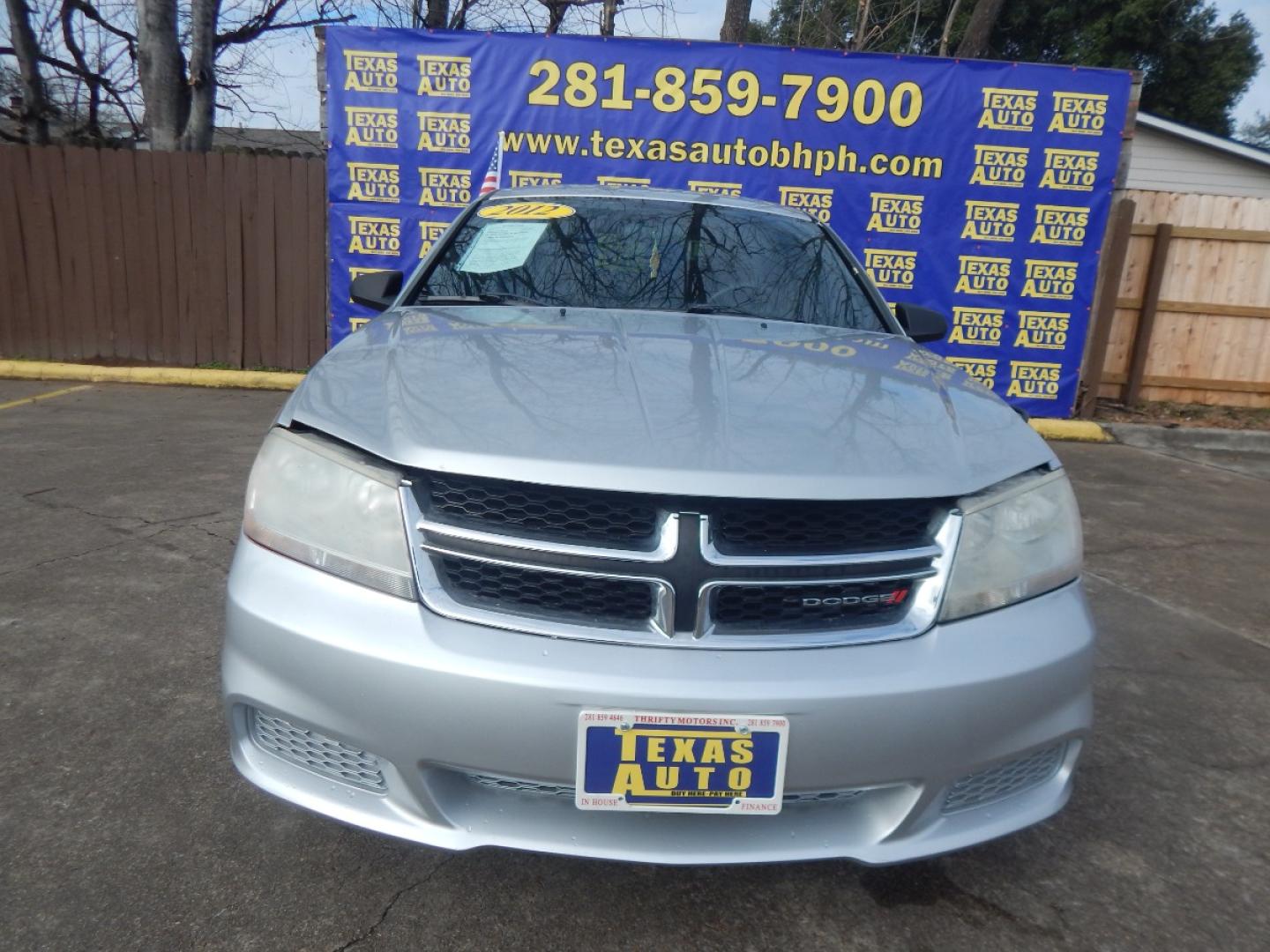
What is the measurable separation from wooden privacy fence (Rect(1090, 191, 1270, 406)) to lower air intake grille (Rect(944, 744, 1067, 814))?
24.3ft

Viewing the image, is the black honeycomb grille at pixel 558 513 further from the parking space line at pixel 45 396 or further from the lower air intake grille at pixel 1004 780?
the parking space line at pixel 45 396

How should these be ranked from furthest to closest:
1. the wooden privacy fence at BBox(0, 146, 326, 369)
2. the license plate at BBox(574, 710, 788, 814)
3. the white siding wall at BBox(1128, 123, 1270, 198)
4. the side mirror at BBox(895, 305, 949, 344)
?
the white siding wall at BBox(1128, 123, 1270, 198) < the wooden privacy fence at BBox(0, 146, 326, 369) < the side mirror at BBox(895, 305, 949, 344) < the license plate at BBox(574, 710, 788, 814)

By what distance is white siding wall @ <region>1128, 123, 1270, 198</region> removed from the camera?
1598cm

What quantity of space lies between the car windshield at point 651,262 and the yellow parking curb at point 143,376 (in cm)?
568

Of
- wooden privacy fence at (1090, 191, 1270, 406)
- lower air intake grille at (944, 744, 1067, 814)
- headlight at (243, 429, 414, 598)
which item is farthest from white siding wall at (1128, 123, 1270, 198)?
headlight at (243, 429, 414, 598)

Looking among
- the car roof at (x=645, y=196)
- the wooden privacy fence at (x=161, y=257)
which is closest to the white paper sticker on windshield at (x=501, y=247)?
the car roof at (x=645, y=196)

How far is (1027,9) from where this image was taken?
24.5 meters

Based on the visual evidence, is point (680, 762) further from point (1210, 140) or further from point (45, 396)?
point (1210, 140)

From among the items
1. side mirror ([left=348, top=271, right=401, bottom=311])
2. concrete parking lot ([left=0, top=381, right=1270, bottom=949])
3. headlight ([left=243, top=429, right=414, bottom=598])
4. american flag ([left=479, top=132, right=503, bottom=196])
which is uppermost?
american flag ([left=479, top=132, right=503, bottom=196])

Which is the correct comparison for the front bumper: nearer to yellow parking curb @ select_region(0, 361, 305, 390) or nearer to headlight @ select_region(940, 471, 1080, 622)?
headlight @ select_region(940, 471, 1080, 622)

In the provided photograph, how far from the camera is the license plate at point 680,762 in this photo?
5.02ft

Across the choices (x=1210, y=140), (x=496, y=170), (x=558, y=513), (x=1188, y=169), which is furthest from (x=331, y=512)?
(x=1188, y=169)

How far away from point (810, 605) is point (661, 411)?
1.59ft

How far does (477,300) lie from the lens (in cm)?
282
